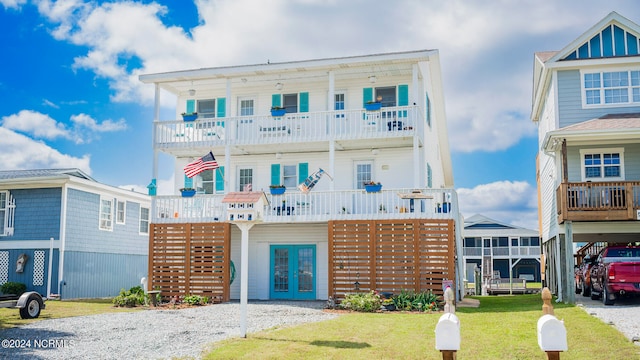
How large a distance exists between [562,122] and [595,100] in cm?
137

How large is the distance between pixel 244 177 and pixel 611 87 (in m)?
13.9

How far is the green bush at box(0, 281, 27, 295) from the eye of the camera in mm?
23134

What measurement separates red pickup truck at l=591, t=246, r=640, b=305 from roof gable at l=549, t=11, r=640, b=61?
730 centimetres

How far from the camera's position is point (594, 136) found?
18.3m

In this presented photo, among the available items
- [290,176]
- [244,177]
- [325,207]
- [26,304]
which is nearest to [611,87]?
[325,207]

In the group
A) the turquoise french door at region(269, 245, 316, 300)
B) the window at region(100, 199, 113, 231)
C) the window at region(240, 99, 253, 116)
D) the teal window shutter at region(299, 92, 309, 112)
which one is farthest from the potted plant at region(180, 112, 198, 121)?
the window at region(100, 199, 113, 231)

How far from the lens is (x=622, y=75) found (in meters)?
21.1

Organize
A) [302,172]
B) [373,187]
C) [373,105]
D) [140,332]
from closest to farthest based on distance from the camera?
[140,332]
[373,187]
[373,105]
[302,172]

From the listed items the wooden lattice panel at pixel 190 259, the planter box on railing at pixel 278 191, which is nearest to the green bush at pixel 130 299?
the wooden lattice panel at pixel 190 259

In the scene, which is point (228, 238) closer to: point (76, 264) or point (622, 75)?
point (76, 264)

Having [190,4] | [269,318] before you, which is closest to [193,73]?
[190,4]

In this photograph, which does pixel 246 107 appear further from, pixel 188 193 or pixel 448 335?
pixel 448 335

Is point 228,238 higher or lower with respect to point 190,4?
lower

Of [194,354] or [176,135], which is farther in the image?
[176,135]
